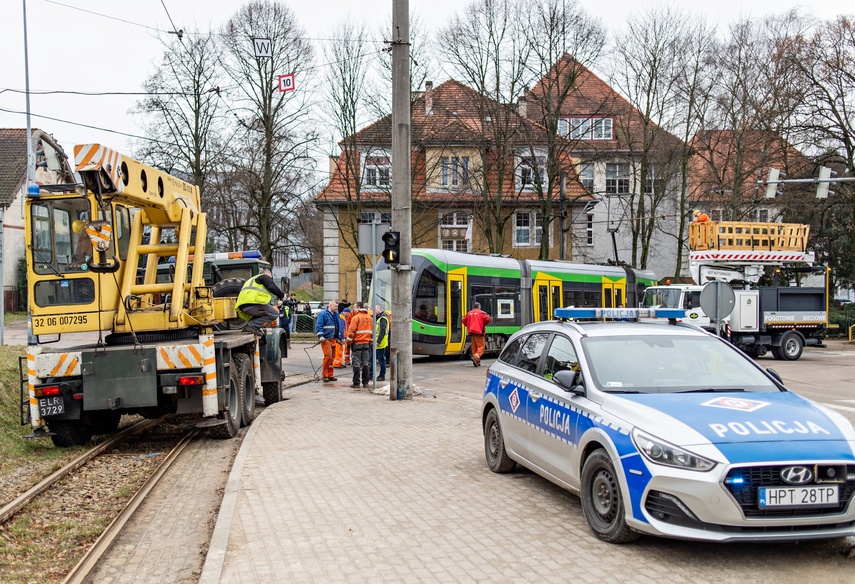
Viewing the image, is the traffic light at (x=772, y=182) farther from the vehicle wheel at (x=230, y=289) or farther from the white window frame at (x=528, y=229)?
the white window frame at (x=528, y=229)

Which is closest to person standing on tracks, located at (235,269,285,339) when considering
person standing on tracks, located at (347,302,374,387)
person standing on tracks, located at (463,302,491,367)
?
person standing on tracks, located at (347,302,374,387)

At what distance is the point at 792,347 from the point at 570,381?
914 inches

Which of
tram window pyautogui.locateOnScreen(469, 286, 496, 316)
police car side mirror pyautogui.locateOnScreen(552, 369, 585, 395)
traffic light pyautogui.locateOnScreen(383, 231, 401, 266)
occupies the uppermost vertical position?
traffic light pyautogui.locateOnScreen(383, 231, 401, 266)

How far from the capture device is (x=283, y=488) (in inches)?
297

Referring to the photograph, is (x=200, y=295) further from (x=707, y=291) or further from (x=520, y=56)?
(x=520, y=56)

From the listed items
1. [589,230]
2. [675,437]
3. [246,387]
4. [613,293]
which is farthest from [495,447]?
[589,230]

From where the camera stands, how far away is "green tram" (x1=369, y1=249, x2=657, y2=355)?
934 inches

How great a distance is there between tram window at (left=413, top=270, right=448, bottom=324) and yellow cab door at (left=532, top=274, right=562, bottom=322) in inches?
177

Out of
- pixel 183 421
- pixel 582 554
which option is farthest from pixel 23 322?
pixel 582 554

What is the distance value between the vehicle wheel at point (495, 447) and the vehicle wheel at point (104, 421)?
212 inches

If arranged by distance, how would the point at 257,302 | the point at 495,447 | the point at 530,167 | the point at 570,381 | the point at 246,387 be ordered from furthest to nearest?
the point at 530,167 → the point at 257,302 → the point at 246,387 → the point at 495,447 → the point at 570,381

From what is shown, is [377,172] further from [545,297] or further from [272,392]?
[272,392]

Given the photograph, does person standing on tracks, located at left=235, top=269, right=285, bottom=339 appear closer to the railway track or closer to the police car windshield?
the railway track

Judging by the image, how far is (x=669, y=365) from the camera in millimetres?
6562
